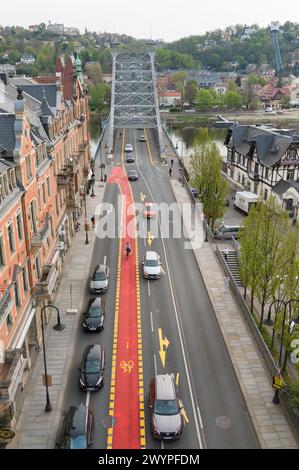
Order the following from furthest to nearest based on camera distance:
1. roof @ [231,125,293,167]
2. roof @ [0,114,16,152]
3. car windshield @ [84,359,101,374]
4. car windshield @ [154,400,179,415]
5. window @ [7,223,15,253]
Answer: roof @ [231,125,293,167], car windshield @ [84,359,101,374], roof @ [0,114,16,152], window @ [7,223,15,253], car windshield @ [154,400,179,415]

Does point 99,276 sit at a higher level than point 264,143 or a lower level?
lower

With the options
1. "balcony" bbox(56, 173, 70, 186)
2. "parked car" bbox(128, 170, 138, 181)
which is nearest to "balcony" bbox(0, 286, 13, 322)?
"balcony" bbox(56, 173, 70, 186)

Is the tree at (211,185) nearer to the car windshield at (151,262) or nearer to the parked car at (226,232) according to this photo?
the parked car at (226,232)

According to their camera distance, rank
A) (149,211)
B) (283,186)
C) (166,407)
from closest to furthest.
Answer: (166,407) < (149,211) < (283,186)

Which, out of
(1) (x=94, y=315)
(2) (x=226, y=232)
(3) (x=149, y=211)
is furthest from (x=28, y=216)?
(3) (x=149, y=211)

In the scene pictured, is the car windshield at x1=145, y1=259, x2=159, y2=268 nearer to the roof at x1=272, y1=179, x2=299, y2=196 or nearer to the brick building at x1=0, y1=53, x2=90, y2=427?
the brick building at x1=0, y1=53, x2=90, y2=427

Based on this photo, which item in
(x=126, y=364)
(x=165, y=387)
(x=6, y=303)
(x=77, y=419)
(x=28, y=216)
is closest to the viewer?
(x=77, y=419)

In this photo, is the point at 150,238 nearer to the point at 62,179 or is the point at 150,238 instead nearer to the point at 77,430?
the point at 62,179
